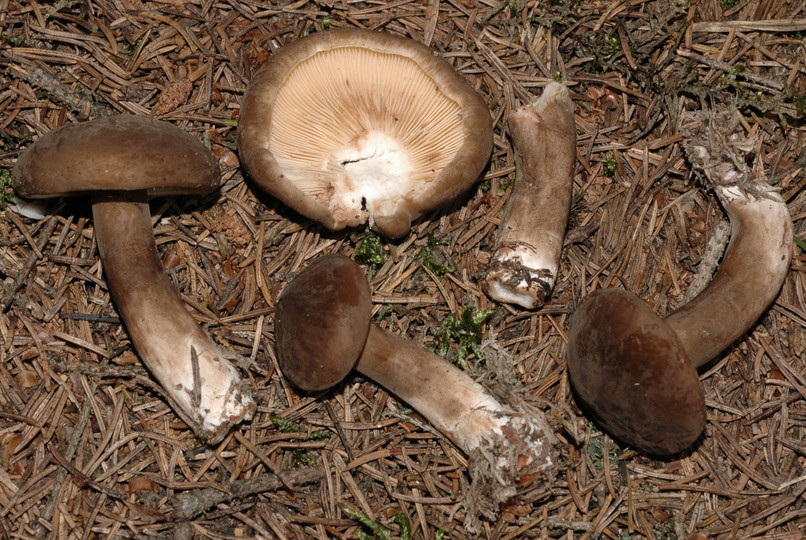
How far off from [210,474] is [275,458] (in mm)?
311

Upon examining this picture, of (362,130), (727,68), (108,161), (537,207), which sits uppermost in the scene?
(727,68)

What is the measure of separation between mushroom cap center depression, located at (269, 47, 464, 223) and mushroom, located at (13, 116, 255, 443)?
1.50 ft

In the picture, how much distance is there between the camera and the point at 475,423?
2.92m

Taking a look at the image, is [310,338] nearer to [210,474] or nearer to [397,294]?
[397,294]

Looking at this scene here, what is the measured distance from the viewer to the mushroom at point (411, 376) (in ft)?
8.85

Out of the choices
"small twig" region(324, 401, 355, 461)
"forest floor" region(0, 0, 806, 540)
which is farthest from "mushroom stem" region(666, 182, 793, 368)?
"small twig" region(324, 401, 355, 461)

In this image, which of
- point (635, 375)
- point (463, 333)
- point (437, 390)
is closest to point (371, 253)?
point (463, 333)

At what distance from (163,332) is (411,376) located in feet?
3.77

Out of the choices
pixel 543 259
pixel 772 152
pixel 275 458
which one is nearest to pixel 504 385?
pixel 543 259

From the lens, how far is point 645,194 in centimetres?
336

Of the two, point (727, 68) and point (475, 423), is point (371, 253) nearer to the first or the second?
point (475, 423)

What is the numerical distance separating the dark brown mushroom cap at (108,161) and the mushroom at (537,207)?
4.93 ft

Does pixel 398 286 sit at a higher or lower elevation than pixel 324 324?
lower

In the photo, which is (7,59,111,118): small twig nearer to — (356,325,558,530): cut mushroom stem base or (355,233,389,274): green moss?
(355,233,389,274): green moss
